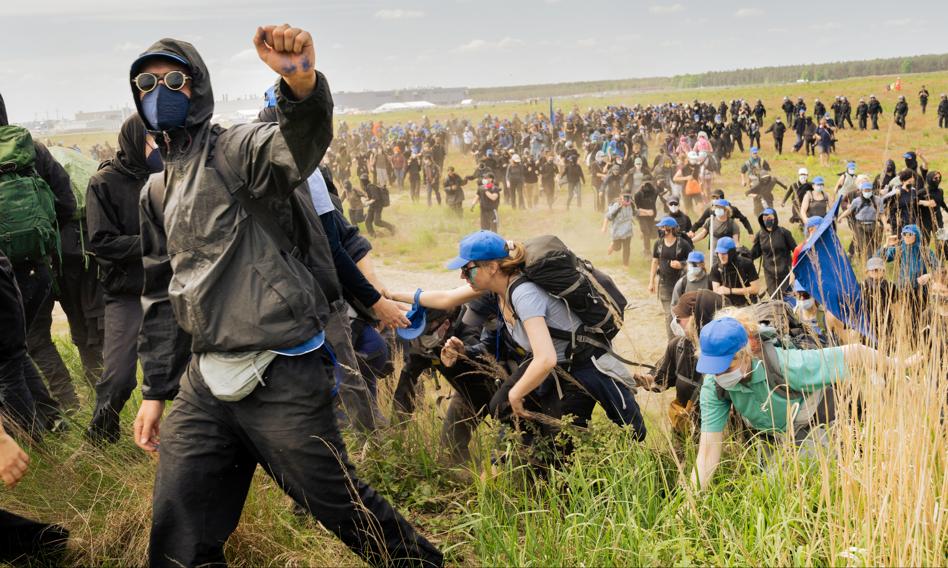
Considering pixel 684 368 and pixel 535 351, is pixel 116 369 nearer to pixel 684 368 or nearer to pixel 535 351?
pixel 535 351

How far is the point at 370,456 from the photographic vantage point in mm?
3578

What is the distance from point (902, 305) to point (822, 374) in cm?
37

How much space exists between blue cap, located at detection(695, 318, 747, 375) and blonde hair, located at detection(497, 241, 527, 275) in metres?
0.81

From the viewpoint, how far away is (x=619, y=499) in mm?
2861

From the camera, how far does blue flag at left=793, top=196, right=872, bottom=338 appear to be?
3.47m

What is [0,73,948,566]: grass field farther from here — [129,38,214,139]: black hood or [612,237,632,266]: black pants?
[612,237,632,266]: black pants

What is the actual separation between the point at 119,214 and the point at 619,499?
109 inches

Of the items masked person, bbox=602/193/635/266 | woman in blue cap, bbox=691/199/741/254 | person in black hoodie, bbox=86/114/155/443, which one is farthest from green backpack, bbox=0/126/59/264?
masked person, bbox=602/193/635/266

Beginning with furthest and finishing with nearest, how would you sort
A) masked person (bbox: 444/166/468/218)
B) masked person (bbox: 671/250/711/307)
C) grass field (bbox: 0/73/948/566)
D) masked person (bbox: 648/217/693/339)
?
masked person (bbox: 444/166/468/218) < masked person (bbox: 648/217/693/339) < masked person (bbox: 671/250/711/307) < grass field (bbox: 0/73/948/566)

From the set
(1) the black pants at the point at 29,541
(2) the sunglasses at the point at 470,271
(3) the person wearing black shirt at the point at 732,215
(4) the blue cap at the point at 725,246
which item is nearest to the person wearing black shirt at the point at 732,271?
(4) the blue cap at the point at 725,246

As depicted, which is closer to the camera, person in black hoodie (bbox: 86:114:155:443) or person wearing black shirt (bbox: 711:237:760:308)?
person in black hoodie (bbox: 86:114:155:443)

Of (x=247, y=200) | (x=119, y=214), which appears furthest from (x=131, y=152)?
(x=247, y=200)

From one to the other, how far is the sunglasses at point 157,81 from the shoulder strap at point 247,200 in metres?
0.23

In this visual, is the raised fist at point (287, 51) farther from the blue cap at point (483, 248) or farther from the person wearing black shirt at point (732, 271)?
A: the person wearing black shirt at point (732, 271)
